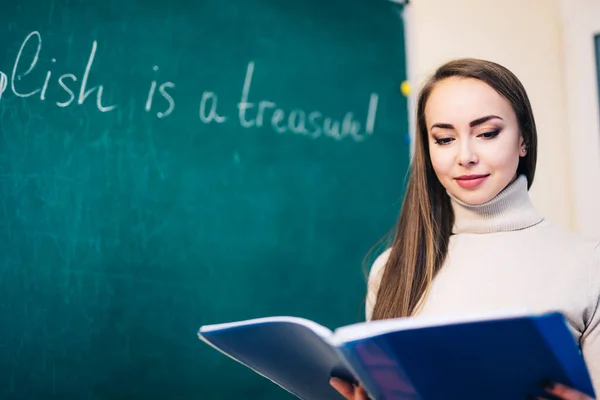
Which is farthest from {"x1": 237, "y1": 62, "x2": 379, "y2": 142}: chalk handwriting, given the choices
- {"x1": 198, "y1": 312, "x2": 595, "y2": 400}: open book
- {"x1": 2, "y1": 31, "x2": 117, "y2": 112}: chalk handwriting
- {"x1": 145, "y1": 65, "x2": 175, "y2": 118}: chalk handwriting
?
{"x1": 198, "y1": 312, "x2": 595, "y2": 400}: open book

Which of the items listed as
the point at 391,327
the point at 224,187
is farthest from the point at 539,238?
the point at 224,187

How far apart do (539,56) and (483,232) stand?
1137 mm

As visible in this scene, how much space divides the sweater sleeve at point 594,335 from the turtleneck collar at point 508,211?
0.15m

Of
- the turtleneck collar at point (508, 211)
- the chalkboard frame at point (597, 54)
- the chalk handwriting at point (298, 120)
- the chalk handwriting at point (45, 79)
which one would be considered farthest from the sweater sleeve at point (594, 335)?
the chalkboard frame at point (597, 54)

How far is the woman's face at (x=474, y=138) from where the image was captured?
1.12m

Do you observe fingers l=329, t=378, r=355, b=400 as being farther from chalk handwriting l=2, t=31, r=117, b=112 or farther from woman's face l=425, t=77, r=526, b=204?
chalk handwriting l=2, t=31, r=117, b=112

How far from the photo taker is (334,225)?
1.74 meters

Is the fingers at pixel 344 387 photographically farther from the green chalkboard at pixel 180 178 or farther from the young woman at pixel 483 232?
the green chalkboard at pixel 180 178

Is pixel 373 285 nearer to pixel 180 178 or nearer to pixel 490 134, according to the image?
pixel 490 134

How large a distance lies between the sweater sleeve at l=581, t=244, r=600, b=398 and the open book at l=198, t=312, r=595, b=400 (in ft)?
0.95

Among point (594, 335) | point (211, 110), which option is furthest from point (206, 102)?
point (594, 335)

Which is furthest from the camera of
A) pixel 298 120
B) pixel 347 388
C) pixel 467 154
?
pixel 298 120

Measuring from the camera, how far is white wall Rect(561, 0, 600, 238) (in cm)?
201

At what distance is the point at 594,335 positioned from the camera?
3.33 feet
